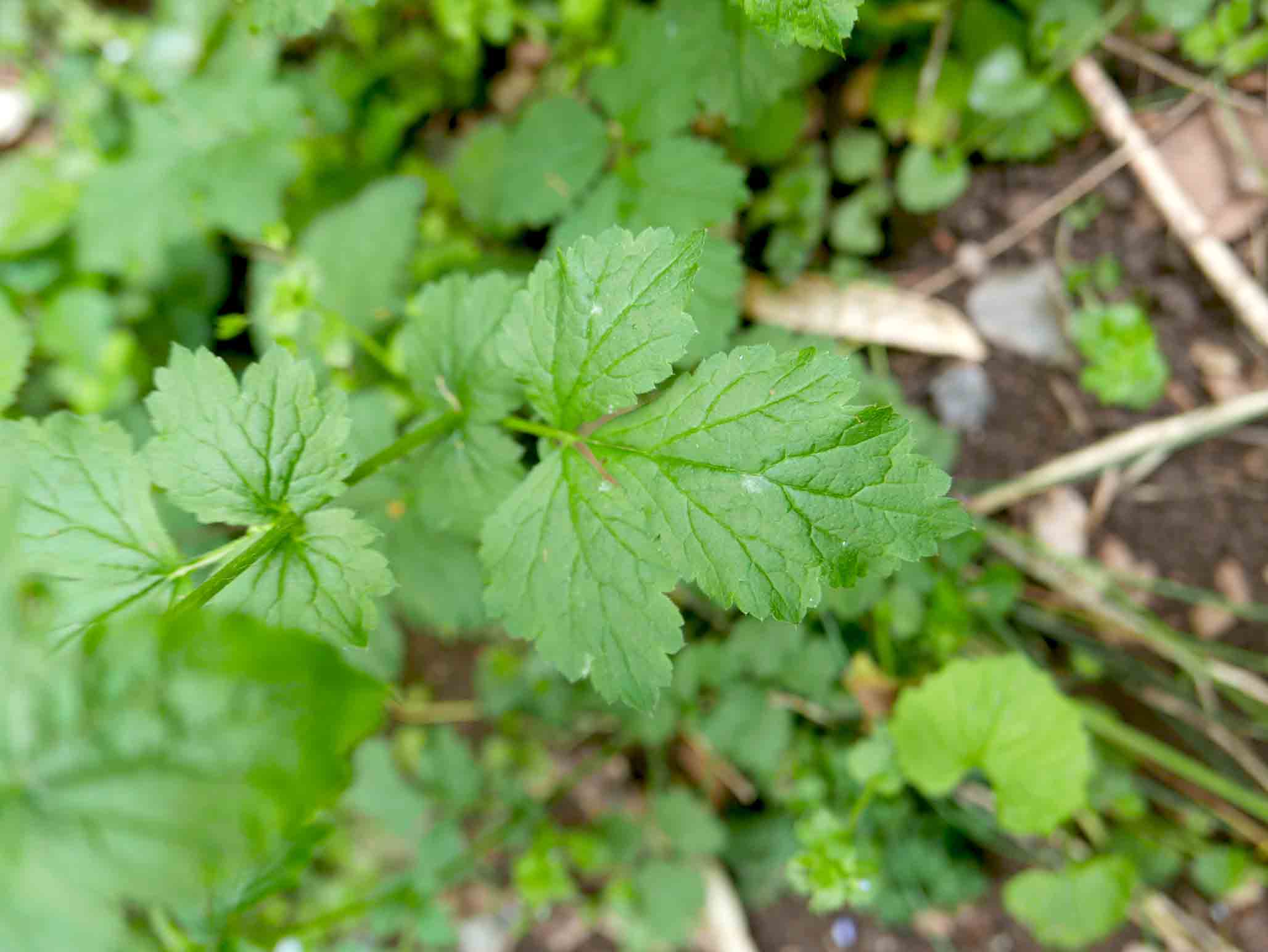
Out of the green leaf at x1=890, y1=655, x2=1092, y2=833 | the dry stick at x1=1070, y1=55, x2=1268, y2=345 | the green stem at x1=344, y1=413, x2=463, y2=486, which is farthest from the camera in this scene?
the dry stick at x1=1070, y1=55, x2=1268, y2=345

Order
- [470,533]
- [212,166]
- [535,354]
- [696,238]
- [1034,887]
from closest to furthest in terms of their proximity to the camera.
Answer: [696,238], [535,354], [470,533], [1034,887], [212,166]

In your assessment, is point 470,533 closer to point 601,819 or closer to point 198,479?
point 198,479

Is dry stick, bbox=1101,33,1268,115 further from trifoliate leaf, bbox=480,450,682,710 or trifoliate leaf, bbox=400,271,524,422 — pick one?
trifoliate leaf, bbox=480,450,682,710

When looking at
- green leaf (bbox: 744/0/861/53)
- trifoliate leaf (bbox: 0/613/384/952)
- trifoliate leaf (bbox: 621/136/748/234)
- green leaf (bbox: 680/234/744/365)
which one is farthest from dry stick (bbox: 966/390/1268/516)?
trifoliate leaf (bbox: 0/613/384/952)

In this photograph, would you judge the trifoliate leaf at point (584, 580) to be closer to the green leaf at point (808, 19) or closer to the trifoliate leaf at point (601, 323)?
the trifoliate leaf at point (601, 323)

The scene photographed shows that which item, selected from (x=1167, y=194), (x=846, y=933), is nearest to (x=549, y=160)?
(x=1167, y=194)

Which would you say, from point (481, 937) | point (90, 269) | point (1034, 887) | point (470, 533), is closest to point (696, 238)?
point (470, 533)
